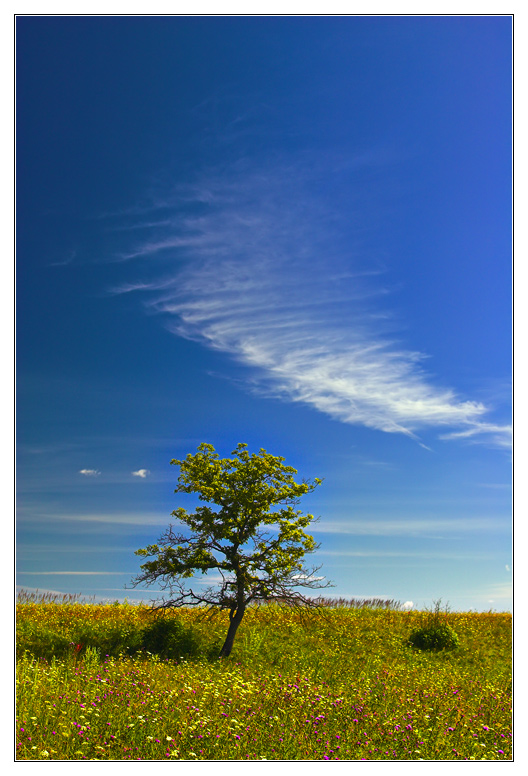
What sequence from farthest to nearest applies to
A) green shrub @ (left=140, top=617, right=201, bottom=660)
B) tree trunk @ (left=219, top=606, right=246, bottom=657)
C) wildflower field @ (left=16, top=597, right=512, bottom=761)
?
green shrub @ (left=140, top=617, right=201, bottom=660) → tree trunk @ (left=219, top=606, right=246, bottom=657) → wildflower field @ (left=16, top=597, right=512, bottom=761)

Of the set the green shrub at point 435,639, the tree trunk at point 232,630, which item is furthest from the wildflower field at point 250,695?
the tree trunk at point 232,630

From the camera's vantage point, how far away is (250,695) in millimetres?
9742

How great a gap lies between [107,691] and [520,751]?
22.3ft

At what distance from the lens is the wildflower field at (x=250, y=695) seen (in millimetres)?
7305

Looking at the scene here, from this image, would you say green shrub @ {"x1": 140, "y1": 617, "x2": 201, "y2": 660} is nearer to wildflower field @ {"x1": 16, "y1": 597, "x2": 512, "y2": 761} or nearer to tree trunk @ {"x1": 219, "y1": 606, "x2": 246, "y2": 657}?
wildflower field @ {"x1": 16, "y1": 597, "x2": 512, "y2": 761}

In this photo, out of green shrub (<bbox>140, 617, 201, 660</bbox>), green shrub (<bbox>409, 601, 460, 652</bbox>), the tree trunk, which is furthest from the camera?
green shrub (<bbox>409, 601, 460, 652</bbox>)

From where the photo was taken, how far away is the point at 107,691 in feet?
30.9

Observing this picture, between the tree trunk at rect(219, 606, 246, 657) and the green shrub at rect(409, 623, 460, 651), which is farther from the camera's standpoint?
the green shrub at rect(409, 623, 460, 651)

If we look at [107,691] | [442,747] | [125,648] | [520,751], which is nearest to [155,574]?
[125,648]

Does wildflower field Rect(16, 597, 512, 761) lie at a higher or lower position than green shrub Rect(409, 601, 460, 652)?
higher

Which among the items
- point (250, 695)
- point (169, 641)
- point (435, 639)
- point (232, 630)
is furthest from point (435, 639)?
point (250, 695)

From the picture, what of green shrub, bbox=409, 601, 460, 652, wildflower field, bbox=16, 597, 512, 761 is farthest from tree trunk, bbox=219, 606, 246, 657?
green shrub, bbox=409, 601, 460, 652

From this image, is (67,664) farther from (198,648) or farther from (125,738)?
(125,738)

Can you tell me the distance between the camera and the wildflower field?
24.0 feet
